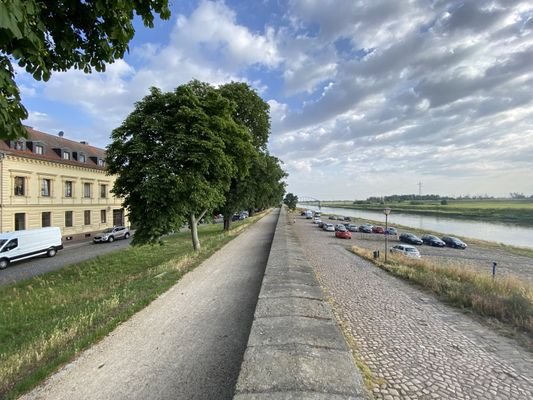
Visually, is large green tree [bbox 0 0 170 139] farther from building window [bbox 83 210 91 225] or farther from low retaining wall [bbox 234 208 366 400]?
building window [bbox 83 210 91 225]

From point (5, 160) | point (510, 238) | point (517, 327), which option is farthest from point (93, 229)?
point (510, 238)

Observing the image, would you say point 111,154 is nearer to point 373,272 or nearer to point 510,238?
point 373,272

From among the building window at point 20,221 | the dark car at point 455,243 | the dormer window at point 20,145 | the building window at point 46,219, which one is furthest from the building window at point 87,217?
the dark car at point 455,243

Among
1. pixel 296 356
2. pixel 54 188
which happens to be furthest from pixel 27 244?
pixel 296 356

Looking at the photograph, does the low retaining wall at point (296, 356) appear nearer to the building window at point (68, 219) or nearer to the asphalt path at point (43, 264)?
the asphalt path at point (43, 264)

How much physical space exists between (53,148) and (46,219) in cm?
793

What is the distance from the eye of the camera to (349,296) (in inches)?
357

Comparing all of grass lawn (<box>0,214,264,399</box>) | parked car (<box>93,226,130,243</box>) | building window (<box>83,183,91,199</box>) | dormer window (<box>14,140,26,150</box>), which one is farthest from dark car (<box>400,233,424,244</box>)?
dormer window (<box>14,140,26,150</box>)

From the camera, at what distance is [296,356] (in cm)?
391

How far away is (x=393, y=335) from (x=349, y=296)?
3054 millimetres

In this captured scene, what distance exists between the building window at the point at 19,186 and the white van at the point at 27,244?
7.08 meters

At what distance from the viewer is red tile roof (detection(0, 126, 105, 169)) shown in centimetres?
2628

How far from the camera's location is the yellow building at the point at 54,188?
25.4 meters

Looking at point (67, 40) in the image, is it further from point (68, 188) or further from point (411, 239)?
point (411, 239)
